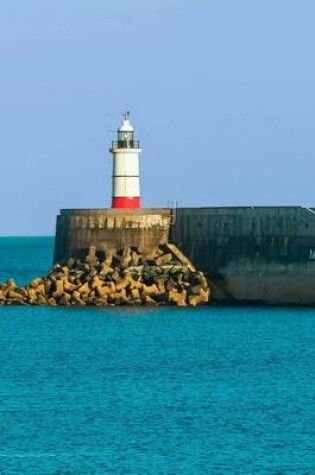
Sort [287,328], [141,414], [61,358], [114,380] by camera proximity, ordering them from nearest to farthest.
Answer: [141,414]
[114,380]
[61,358]
[287,328]

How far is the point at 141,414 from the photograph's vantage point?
3147cm

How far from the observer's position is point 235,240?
46.9 metres

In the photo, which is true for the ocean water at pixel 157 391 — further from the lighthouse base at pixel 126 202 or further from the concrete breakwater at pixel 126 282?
the lighthouse base at pixel 126 202

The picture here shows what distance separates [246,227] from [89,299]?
4024 mm

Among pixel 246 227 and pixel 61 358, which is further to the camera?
pixel 246 227

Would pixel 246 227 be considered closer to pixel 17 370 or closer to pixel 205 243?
pixel 205 243

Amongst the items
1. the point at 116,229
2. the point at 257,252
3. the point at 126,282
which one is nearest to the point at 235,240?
the point at 257,252

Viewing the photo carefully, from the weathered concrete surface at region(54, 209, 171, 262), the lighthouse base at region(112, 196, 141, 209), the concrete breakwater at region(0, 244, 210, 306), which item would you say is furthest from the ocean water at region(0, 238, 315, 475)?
the lighthouse base at region(112, 196, 141, 209)

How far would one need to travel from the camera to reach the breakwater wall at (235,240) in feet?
152

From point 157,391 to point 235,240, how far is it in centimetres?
1317

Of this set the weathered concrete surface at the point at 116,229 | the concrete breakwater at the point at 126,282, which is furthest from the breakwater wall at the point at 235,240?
the concrete breakwater at the point at 126,282

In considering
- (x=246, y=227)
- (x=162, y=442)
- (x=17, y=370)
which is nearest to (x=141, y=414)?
(x=162, y=442)

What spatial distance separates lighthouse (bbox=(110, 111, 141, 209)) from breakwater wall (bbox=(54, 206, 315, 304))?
1.08 m

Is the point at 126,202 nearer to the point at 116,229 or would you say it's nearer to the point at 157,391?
the point at 116,229
